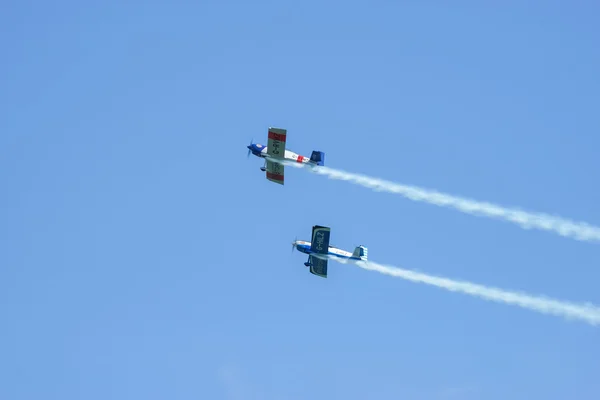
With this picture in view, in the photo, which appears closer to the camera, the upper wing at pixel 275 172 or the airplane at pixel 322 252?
the airplane at pixel 322 252

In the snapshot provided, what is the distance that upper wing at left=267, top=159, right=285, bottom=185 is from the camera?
76.4 metres

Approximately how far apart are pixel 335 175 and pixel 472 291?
51.3ft

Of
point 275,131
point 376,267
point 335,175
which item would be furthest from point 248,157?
point 376,267

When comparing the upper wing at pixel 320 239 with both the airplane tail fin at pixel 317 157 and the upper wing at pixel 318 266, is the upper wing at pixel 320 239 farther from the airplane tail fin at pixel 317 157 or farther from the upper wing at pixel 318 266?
the airplane tail fin at pixel 317 157

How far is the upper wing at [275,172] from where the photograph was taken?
7644 cm

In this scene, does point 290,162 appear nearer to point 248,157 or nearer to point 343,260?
point 248,157

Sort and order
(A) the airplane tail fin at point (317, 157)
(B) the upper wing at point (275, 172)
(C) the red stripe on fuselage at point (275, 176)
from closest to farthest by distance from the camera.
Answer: (A) the airplane tail fin at point (317, 157)
(B) the upper wing at point (275, 172)
(C) the red stripe on fuselage at point (275, 176)

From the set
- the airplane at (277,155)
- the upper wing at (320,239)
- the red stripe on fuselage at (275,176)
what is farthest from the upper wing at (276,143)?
the upper wing at (320,239)

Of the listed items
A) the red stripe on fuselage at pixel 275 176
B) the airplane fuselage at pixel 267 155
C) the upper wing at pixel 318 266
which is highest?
the airplane fuselage at pixel 267 155

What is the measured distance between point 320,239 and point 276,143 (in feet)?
29.0

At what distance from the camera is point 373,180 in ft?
227

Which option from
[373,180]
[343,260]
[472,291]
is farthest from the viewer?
[343,260]

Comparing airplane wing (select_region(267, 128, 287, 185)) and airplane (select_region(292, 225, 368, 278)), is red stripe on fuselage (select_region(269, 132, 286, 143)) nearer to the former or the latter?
airplane wing (select_region(267, 128, 287, 185))

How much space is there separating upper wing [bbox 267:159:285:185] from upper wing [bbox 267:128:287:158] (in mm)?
1484
